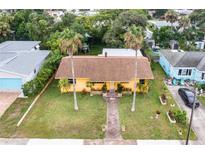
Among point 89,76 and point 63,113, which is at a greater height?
point 89,76

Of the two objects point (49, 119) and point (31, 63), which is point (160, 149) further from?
point (31, 63)

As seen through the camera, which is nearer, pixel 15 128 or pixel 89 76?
pixel 15 128

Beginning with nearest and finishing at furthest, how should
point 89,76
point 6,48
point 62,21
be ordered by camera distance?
point 89,76 < point 6,48 < point 62,21

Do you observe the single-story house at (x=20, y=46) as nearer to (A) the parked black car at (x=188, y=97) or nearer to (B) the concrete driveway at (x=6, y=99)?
(B) the concrete driveway at (x=6, y=99)

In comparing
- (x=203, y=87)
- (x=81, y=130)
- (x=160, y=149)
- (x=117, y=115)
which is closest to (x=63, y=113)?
(x=81, y=130)

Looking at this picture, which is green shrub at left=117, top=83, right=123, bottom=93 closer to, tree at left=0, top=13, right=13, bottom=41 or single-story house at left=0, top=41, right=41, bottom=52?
single-story house at left=0, top=41, right=41, bottom=52

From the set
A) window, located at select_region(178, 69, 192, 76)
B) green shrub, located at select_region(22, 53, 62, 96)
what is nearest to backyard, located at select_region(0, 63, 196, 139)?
green shrub, located at select_region(22, 53, 62, 96)

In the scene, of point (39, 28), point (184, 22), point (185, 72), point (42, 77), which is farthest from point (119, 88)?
point (184, 22)
